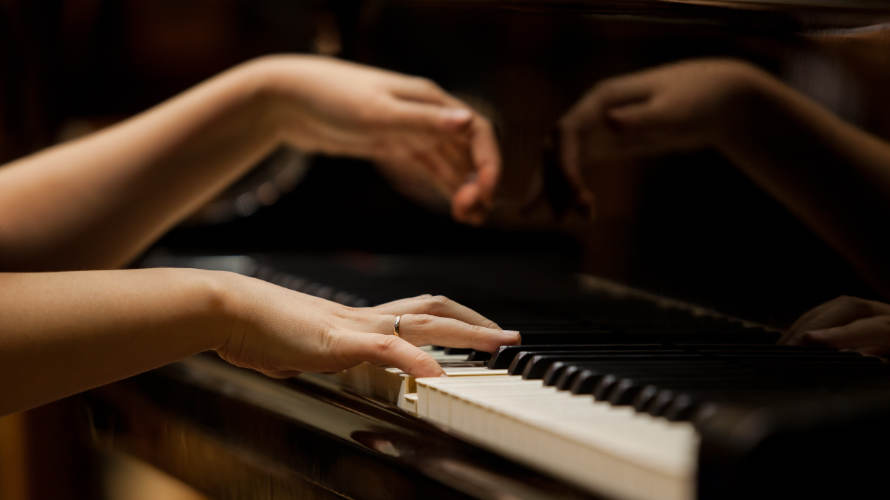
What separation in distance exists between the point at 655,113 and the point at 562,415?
1.78 ft

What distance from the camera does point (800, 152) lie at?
→ 1.05 m

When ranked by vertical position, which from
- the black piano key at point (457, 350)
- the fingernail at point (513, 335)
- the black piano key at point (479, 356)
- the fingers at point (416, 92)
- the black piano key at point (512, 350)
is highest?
the fingers at point (416, 92)

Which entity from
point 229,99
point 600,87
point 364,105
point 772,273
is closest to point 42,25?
point 229,99

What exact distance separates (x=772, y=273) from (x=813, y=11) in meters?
0.26

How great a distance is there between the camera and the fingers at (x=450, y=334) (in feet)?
3.25

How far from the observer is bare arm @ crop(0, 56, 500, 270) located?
140 cm

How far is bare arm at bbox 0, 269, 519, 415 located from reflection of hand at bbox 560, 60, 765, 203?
0.34 m

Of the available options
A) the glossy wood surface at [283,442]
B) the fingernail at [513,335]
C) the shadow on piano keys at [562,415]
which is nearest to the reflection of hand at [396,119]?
the shadow on piano keys at [562,415]

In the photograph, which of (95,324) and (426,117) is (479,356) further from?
(426,117)

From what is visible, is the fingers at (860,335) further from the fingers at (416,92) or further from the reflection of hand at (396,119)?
the fingers at (416,92)

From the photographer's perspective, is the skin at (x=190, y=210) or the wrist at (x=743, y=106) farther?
the wrist at (x=743, y=106)

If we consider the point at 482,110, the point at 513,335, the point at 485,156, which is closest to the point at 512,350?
the point at 513,335

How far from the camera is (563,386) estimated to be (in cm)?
89

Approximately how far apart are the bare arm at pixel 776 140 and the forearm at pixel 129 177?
60 cm
